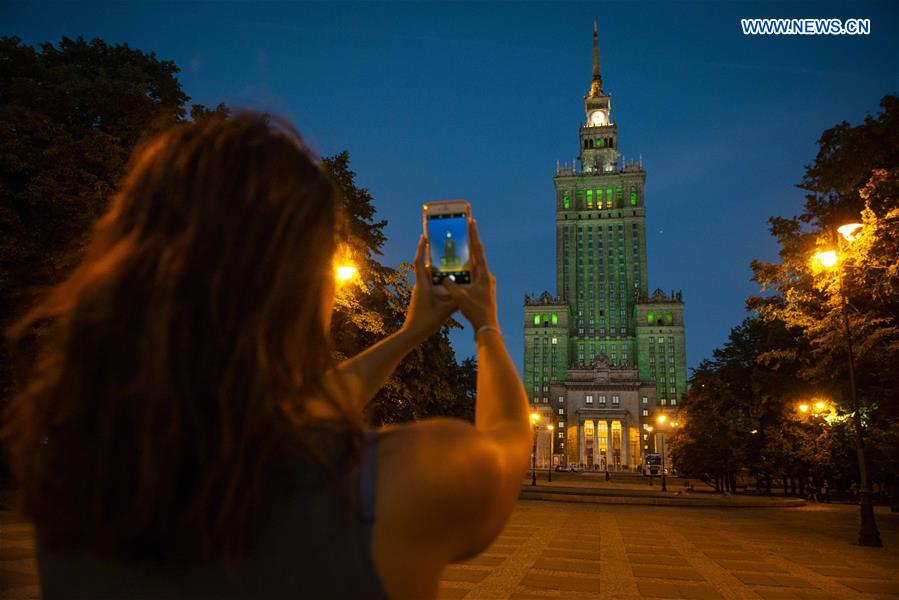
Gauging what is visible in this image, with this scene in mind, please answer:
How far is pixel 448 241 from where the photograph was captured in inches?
81.7

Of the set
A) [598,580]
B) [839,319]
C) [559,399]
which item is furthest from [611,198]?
[598,580]

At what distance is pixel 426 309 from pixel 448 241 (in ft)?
0.93

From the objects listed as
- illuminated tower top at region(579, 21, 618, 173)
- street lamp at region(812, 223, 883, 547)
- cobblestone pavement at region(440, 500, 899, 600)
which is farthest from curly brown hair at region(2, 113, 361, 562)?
illuminated tower top at region(579, 21, 618, 173)

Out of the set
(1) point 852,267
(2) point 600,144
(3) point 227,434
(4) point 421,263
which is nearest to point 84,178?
(4) point 421,263

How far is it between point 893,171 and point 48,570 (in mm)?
18666

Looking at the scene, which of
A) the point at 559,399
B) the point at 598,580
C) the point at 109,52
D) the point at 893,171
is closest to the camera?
the point at 598,580

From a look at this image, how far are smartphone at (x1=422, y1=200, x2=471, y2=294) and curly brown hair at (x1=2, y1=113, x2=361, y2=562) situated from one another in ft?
1.85

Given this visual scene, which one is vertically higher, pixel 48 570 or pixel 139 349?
pixel 139 349

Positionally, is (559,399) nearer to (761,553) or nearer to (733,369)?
(733,369)

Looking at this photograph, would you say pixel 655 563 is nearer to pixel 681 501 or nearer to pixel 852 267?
pixel 852 267

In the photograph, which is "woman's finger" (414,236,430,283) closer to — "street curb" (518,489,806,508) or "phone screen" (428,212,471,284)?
"phone screen" (428,212,471,284)

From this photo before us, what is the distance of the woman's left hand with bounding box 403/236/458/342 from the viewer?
76.2 inches

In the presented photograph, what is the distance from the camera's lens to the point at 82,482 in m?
1.23

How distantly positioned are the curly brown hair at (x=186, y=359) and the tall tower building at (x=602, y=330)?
12134 centimetres
